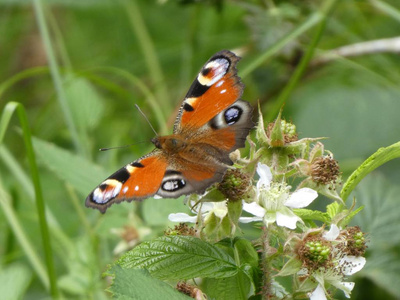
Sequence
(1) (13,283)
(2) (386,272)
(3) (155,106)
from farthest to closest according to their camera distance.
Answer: (3) (155,106), (2) (386,272), (1) (13,283)

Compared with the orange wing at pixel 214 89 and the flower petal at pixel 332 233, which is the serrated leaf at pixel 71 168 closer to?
the orange wing at pixel 214 89

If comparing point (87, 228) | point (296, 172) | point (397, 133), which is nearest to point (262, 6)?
point (397, 133)

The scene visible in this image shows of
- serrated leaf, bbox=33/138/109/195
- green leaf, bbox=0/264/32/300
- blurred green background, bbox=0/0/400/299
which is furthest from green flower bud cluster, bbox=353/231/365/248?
green leaf, bbox=0/264/32/300

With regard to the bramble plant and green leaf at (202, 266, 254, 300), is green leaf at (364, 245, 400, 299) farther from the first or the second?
green leaf at (202, 266, 254, 300)

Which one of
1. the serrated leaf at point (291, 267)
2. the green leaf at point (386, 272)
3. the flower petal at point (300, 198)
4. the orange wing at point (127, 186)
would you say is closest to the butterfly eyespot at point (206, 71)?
the orange wing at point (127, 186)

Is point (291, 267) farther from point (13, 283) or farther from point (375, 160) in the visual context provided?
point (13, 283)


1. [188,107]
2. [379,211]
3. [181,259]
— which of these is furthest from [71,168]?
[379,211]

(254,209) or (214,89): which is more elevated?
(214,89)

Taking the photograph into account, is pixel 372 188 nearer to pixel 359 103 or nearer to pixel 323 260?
pixel 359 103

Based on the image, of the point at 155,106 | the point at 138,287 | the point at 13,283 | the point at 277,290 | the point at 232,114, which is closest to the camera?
the point at 138,287
